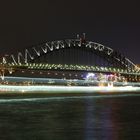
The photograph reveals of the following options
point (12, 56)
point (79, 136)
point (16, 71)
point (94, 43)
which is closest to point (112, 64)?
point (94, 43)

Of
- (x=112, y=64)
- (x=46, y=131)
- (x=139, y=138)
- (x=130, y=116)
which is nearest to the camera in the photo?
(x=139, y=138)

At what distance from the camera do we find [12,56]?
156 m

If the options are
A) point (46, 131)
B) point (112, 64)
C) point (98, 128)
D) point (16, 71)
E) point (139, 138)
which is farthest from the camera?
point (112, 64)

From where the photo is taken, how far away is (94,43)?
578 ft

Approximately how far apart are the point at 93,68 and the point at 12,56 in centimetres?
2493

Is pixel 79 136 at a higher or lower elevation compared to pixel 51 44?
lower

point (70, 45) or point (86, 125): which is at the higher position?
point (70, 45)

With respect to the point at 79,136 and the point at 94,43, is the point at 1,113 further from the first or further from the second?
the point at 94,43

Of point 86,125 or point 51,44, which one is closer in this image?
point 86,125

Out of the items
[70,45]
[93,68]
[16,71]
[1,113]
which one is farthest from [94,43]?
[1,113]

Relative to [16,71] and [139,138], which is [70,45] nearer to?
[16,71]

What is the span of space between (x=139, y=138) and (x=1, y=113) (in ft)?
43.6

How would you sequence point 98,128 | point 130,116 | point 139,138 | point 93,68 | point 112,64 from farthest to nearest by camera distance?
point 112,64, point 93,68, point 130,116, point 98,128, point 139,138

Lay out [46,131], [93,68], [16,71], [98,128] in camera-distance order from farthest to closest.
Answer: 1. [93,68]
2. [16,71]
3. [98,128]
4. [46,131]
